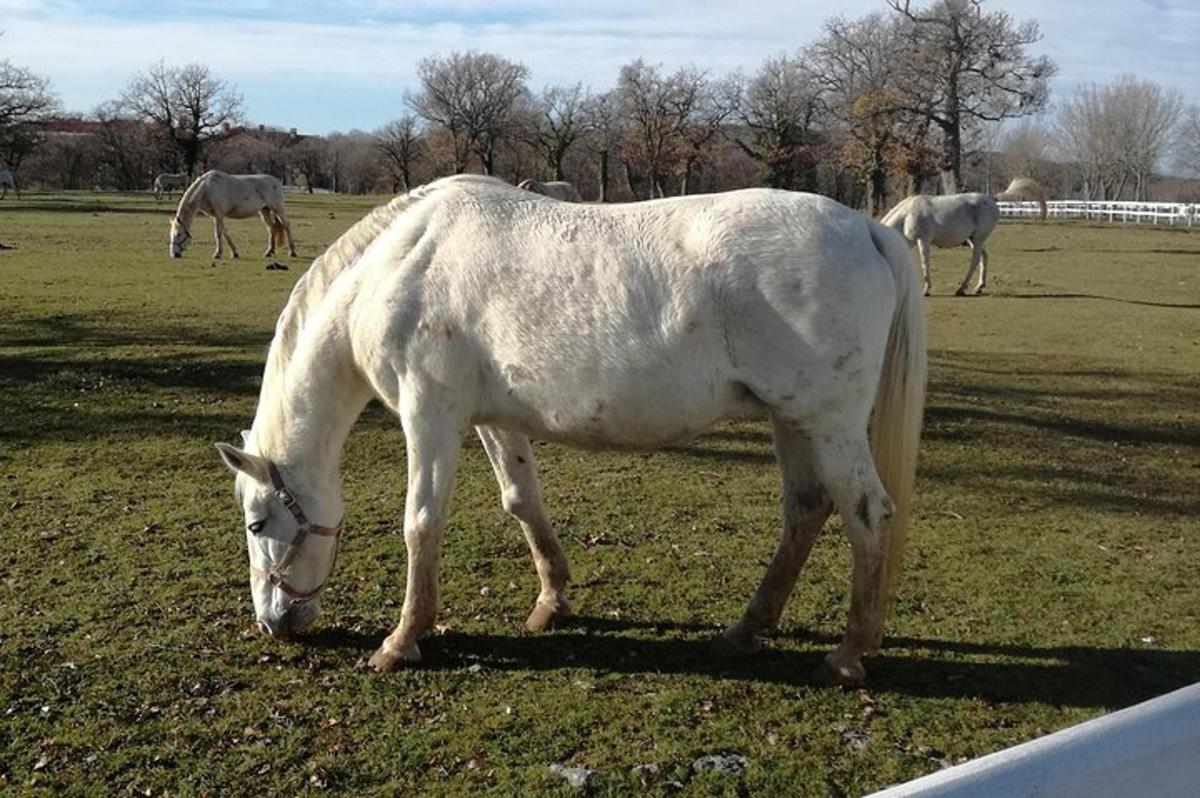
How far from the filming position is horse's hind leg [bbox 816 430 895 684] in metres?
3.90

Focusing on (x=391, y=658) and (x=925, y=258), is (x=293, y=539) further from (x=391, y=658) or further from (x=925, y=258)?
(x=925, y=258)

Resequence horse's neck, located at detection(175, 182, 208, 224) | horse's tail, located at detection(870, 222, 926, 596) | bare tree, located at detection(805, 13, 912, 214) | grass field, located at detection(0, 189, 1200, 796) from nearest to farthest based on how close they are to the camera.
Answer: grass field, located at detection(0, 189, 1200, 796), horse's tail, located at detection(870, 222, 926, 596), horse's neck, located at detection(175, 182, 208, 224), bare tree, located at detection(805, 13, 912, 214)

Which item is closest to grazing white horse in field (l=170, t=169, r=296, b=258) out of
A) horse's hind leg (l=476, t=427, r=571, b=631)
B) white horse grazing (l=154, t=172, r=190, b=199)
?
horse's hind leg (l=476, t=427, r=571, b=631)

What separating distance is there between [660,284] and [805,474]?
119 centimetres

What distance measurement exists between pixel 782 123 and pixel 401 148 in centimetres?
2717

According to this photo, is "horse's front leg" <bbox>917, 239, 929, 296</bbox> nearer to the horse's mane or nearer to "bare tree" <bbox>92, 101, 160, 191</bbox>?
the horse's mane

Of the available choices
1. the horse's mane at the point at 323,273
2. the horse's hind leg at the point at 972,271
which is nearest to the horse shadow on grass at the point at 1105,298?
the horse's hind leg at the point at 972,271

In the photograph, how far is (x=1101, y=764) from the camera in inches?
56.2

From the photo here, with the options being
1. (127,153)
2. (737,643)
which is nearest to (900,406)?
(737,643)

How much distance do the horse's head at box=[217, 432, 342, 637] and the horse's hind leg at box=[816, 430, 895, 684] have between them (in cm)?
227

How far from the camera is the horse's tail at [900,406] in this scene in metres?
4.09

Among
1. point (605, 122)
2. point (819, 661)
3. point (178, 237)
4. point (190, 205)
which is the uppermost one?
point (605, 122)

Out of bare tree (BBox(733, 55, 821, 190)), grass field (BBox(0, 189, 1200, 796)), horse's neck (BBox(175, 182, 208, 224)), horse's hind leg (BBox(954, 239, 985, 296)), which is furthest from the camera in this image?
bare tree (BBox(733, 55, 821, 190))

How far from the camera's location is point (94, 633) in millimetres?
4547
